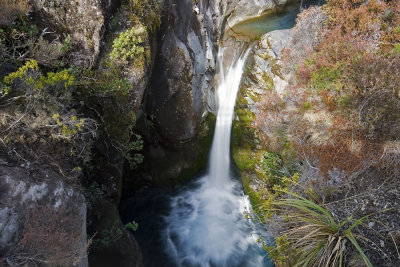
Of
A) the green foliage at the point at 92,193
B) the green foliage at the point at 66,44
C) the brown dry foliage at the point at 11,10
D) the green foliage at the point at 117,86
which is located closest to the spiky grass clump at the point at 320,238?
the green foliage at the point at 92,193

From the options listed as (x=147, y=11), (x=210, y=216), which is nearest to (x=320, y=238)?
(x=210, y=216)

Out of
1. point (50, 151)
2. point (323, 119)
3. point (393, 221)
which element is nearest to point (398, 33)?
point (323, 119)

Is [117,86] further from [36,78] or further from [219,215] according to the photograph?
[219,215]

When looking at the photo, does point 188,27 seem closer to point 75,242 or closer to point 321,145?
point 321,145

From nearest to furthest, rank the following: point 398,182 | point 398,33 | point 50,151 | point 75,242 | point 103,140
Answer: point 75,242 → point 50,151 → point 398,182 → point 103,140 → point 398,33

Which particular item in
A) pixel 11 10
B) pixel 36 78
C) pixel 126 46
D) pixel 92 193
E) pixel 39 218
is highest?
pixel 11 10

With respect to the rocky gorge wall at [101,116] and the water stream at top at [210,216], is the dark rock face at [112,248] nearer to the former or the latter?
the rocky gorge wall at [101,116]

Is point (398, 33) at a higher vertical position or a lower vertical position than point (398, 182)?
higher

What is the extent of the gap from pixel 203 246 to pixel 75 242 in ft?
15.7

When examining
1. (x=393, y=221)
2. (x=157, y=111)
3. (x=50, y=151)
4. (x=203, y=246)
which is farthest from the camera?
(x=157, y=111)

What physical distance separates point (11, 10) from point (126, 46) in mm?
2133

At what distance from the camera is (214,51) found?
385 inches

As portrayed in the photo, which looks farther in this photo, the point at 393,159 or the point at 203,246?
the point at 203,246

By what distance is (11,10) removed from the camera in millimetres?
4133
